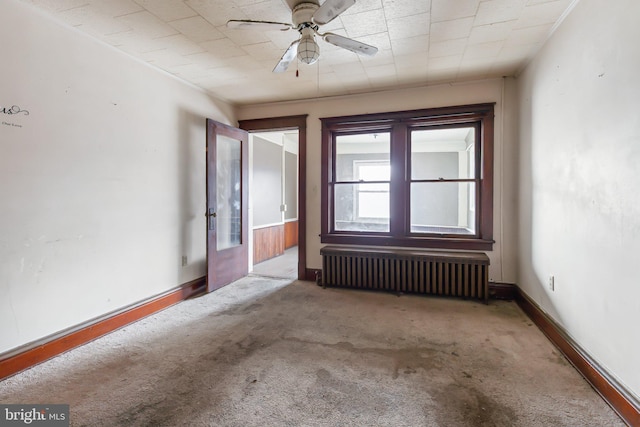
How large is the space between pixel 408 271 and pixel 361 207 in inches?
63.6

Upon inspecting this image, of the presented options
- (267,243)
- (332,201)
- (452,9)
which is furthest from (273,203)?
(452,9)

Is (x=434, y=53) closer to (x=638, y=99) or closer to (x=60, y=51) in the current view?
(x=638, y=99)

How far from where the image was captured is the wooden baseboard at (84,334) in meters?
2.08

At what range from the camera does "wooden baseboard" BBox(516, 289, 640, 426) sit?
5.19 ft

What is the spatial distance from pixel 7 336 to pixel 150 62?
2.64 meters

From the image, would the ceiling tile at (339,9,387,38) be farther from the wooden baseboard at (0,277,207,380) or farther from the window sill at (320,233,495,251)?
the wooden baseboard at (0,277,207,380)

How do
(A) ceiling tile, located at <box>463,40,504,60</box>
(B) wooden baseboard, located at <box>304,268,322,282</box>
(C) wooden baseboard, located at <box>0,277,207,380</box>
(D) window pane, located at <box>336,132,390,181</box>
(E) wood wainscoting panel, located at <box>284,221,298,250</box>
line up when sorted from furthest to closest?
(E) wood wainscoting panel, located at <box>284,221,298,250</box> → (D) window pane, located at <box>336,132,390,181</box> → (B) wooden baseboard, located at <box>304,268,322,282</box> → (A) ceiling tile, located at <box>463,40,504,60</box> → (C) wooden baseboard, located at <box>0,277,207,380</box>

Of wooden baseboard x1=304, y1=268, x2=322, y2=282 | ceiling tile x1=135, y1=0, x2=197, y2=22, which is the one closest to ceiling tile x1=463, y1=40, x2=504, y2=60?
ceiling tile x1=135, y1=0, x2=197, y2=22

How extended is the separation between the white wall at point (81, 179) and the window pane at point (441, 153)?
2990 mm

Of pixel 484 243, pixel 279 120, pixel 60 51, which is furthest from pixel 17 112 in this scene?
pixel 484 243

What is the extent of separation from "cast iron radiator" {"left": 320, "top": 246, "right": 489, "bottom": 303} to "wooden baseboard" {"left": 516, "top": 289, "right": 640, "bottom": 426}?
681mm

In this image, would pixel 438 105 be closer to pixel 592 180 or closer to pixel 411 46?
pixel 411 46

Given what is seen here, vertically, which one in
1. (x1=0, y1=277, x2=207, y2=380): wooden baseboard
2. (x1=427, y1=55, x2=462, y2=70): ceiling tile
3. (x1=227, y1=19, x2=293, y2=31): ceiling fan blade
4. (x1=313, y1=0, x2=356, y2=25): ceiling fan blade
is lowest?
(x1=0, y1=277, x2=207, y2=380): wooden baseboard

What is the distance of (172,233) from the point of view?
11.6 feet
